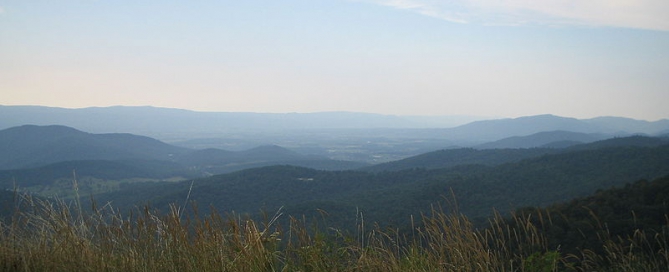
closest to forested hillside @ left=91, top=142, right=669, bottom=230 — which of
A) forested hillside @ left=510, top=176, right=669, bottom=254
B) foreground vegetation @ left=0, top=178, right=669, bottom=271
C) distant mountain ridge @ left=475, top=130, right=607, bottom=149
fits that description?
forested hillside @ left=510, top=176, right=669, bottom=254

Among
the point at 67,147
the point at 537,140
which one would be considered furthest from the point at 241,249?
the point at 537,140

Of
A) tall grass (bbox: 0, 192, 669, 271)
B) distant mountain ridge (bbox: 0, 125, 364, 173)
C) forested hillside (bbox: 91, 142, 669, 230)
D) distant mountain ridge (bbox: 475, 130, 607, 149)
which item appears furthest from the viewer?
distant mountain ridge (bbox: 475, 130, 607, 149)

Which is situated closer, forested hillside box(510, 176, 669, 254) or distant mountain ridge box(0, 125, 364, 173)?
forested hillside box(510, 176, 669, 254)

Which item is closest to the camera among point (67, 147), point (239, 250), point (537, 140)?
point (239, 250)

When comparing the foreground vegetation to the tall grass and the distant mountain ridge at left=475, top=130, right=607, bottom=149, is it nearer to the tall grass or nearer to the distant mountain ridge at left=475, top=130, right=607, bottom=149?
the tall grass

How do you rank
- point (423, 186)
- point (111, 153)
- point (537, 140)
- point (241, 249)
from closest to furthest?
1. point (241, 249)
2. point (423, 186)
3. point (111, 153)
4. point (537, 140)

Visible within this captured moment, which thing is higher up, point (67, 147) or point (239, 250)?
point (239, 250)

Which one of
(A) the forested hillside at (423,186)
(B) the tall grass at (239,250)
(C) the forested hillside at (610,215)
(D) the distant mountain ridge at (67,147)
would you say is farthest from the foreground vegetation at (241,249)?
(D) the distant mountain ridge at (67,147)

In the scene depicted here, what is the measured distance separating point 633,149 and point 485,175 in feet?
49.4

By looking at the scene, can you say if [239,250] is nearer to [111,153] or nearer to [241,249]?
[241,249]

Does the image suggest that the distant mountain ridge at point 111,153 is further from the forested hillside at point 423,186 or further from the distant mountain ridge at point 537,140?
the distant mountain ridge at point 537,140

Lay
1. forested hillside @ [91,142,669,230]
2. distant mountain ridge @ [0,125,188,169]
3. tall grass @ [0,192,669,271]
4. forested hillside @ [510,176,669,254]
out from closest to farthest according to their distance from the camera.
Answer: tall grass @ [0,192,669,271] → forested hillside @ [510,176,669,254] → forested hillside @ [91,142,669,230] → distant mountain ridge @ [0,125,188,169]

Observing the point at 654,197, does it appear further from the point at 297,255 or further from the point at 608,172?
the point at 608,172

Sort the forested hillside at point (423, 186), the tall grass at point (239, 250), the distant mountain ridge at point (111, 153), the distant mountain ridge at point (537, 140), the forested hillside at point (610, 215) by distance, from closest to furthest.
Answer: the tall grass at point (239, 250) < the forested hillside at point (610, 215) < the forested hillside at point (423, 186) < the distant mountain ridge at point (111, 153) < the distant mountain ridge at point (537, 140)
